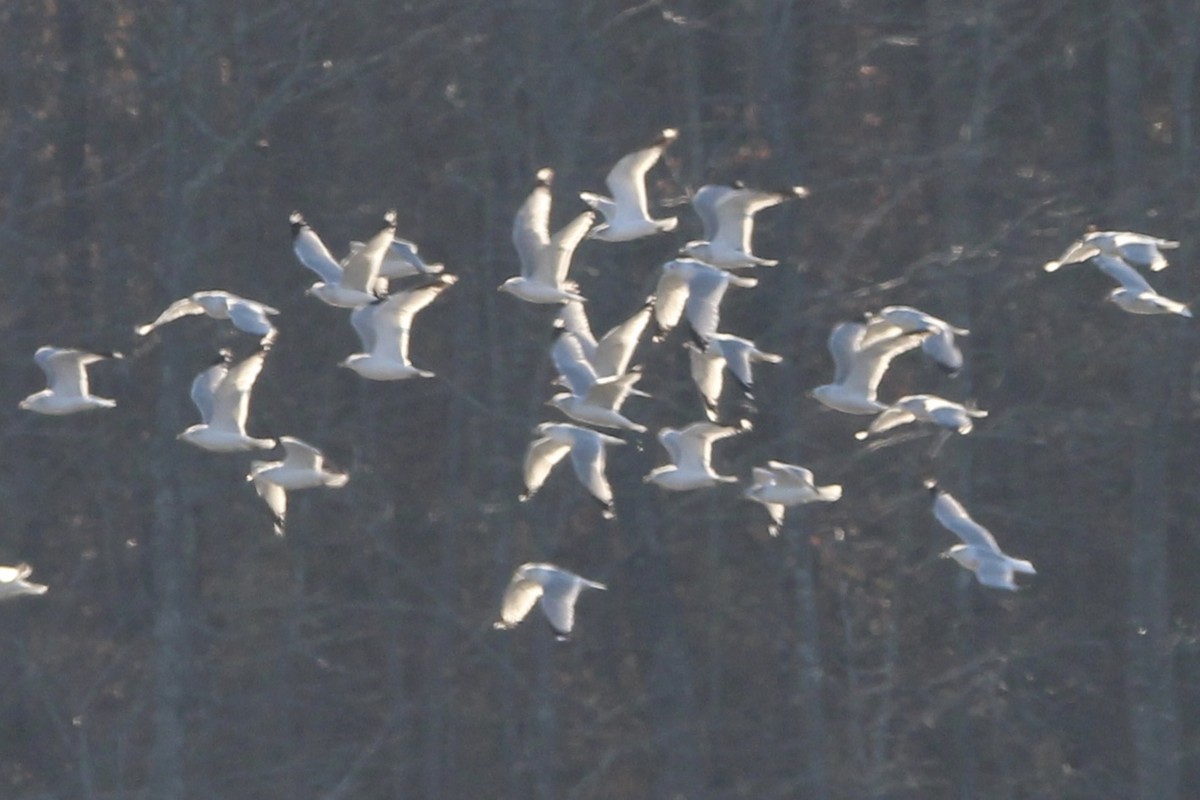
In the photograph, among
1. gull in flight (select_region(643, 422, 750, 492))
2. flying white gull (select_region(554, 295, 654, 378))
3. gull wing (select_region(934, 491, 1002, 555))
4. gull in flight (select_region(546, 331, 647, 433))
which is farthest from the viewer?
gull in flight (select_region(643, 422, 750, 492))

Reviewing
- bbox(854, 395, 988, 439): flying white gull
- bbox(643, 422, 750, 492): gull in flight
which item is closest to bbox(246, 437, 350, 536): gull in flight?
bbox(643, 422, 750, 492): gull in flight

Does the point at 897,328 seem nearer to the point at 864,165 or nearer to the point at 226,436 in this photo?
the point at 226,436

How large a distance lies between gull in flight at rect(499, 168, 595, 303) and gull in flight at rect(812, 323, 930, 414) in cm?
122

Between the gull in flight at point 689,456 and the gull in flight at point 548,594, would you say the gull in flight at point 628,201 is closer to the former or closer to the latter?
the gull in flight at point 689,456

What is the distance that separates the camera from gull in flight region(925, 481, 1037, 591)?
11562 mm

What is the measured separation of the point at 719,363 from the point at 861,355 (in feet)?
2.89

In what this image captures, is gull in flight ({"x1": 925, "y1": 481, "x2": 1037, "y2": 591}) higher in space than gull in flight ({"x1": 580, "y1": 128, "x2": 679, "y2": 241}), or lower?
lower

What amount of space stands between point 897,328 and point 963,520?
0.92 meters

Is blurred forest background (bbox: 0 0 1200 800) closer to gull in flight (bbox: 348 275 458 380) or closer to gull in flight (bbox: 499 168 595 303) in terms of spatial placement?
gull in flight (bbox: 499 168 595 303)

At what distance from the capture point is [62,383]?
13023mm

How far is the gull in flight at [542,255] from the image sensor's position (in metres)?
11.7

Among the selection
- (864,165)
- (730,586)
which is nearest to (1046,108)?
(864,165)

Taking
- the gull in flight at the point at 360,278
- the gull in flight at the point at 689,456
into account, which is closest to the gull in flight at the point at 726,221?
the gull in flight at the point at 689,456

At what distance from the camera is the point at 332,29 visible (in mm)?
16766
